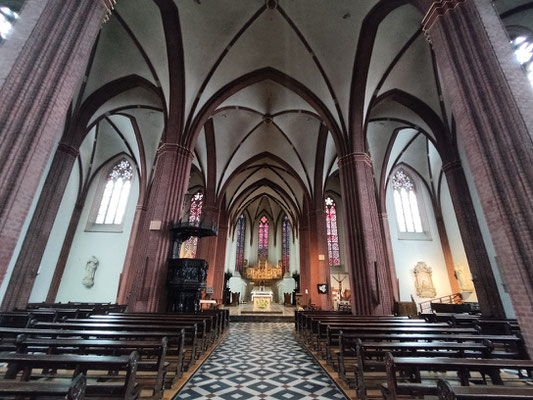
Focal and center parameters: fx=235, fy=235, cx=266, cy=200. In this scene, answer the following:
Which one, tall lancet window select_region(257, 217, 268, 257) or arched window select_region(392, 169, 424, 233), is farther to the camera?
tall lancet window select_region(257, 217, 268, 257)

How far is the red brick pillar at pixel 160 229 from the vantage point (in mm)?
7516

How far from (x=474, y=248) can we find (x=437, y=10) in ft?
28.3

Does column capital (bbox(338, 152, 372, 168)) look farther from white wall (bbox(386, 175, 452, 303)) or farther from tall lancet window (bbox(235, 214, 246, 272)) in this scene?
tall lancet window (bbox(235, 214, 246, 272))

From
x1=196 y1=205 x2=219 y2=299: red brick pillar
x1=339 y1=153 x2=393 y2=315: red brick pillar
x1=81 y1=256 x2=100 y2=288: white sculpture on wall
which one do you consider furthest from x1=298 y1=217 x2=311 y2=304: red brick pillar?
x1=81 y1=256 x2=100 y2=288: white sculpture on wall

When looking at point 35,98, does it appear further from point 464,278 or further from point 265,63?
point 464,278

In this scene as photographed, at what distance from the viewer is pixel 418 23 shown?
8281 mm

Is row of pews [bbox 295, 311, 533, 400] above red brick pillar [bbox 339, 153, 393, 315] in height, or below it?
below

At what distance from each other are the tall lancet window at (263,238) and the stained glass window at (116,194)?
15.2 m

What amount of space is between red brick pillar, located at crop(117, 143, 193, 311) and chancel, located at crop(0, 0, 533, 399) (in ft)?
0.24

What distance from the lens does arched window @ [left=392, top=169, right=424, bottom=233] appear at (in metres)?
17.4

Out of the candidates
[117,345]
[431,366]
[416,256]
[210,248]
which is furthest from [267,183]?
[431,366]

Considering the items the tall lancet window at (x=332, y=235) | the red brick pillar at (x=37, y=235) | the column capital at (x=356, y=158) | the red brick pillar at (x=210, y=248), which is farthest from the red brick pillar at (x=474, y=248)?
the red brick pillar at (x=37, y=235)

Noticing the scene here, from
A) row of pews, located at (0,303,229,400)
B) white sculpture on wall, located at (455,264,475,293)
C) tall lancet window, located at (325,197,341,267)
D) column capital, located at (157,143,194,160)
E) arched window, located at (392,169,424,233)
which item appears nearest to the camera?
row of pews, located at (0,303,229,400)

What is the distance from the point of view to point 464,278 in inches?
585
